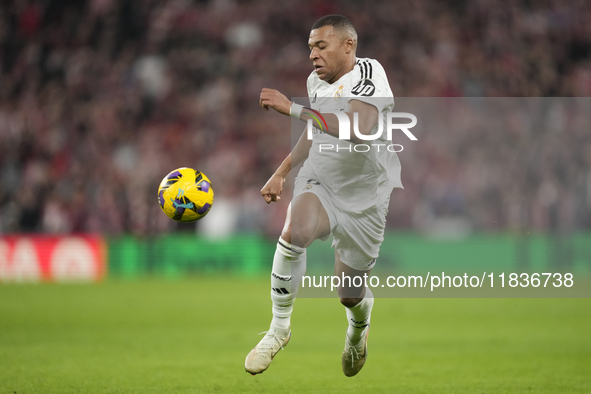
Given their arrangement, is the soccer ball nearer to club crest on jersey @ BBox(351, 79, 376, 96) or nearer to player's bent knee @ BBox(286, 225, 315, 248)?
player's bent knee @ BBox(286, 225, 315, 248)

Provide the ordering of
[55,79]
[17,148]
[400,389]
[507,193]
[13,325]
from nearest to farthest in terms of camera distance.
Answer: [400,389] → [13,325] → [507,193] → [17,148] → [55,79]

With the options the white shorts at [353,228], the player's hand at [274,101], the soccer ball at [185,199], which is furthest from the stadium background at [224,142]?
the player's hand at [274,101]

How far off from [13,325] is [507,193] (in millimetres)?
9802

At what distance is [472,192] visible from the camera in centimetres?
1512

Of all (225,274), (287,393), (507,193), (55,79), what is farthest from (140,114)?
(287,393)

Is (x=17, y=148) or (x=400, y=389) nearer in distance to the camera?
(x=400, y=389)

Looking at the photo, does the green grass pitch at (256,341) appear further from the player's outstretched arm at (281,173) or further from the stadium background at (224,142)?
the player's outstretched arm at (281,173)

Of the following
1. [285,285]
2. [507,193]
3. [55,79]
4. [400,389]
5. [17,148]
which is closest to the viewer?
[285,285]

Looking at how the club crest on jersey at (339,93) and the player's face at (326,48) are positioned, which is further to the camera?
the club crest on jersey at (339,93)

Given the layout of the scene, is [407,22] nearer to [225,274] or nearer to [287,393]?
[225,274]

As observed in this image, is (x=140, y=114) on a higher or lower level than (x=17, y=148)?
higher

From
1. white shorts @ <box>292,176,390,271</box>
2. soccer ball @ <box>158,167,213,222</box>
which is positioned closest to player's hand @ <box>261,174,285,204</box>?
white shorts @ <box>292,176,390,271</box>

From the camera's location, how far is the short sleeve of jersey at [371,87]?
4.83 meters

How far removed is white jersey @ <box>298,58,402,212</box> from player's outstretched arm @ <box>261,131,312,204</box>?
2.5 inches
